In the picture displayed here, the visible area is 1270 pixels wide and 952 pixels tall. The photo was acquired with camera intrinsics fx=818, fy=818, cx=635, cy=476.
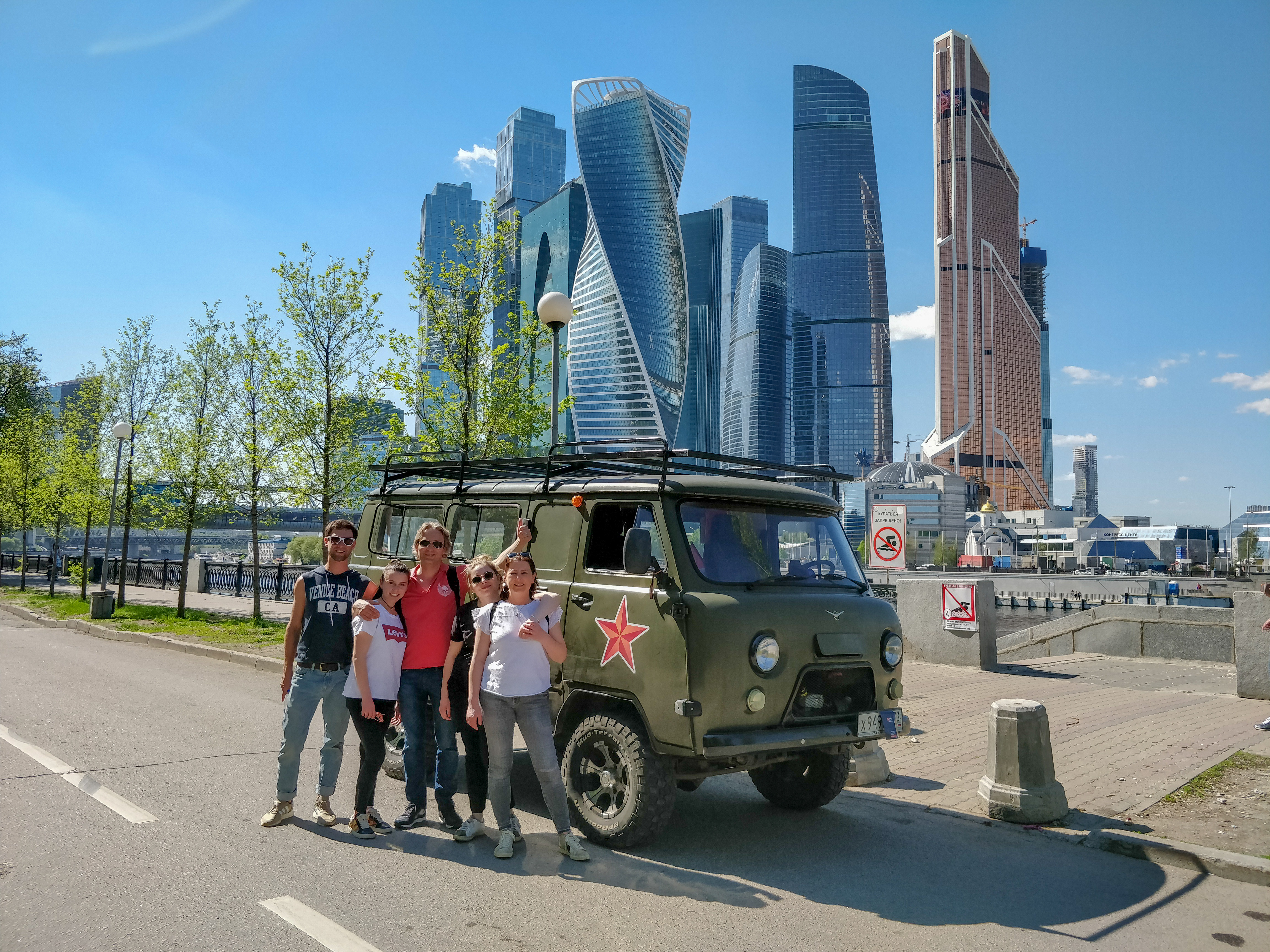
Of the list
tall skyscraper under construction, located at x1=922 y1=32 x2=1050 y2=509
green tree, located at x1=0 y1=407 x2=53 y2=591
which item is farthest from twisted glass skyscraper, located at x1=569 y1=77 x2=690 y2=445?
tall skyscraper under construction, located at x1=922 y1=32 x2=1050 y2=509

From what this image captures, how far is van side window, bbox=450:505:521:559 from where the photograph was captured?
20.9 feet

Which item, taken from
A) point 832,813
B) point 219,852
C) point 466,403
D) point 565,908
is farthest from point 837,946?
point 466,403

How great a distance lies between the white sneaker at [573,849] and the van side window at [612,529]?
5.44ft

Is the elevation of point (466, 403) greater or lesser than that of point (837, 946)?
greater

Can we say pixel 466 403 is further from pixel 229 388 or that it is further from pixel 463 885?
pixel 463 885

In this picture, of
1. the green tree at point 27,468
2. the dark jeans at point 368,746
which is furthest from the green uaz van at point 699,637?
the green tree at point 27,468

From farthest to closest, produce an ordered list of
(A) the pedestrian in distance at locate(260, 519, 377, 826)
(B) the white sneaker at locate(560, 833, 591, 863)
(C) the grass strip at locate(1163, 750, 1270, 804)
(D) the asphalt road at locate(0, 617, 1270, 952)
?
(C) the grass strip at locate(1163, 750, 1270, 804), (A) the pedestrian in distance at locate(260, 519, 377, 826), (B) the white sneaker at locate(560, 833, 591, 863), (D) the asphalt road at locate(0, 617, 1270, 952)

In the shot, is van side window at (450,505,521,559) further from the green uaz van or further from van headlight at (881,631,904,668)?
van headlight at (881,631,904,668)

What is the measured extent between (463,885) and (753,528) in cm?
281

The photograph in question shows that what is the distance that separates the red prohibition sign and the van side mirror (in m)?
8.89

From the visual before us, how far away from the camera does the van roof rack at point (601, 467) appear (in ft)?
17.6

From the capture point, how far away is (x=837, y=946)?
152 inches

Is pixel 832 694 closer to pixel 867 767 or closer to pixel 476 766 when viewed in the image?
pixel 867 767

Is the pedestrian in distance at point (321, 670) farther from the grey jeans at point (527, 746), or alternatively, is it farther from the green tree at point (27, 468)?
the green tree at point (27, 468)
